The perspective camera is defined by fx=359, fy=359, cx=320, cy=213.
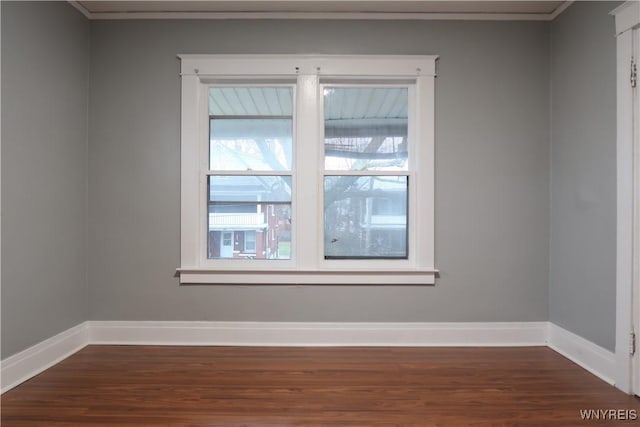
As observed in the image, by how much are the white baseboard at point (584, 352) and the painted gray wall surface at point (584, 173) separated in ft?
0.15

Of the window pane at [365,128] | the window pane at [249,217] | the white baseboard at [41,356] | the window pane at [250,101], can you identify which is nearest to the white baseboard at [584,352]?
the window pane at [365,128]

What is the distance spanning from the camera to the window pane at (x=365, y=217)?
2.91 metres

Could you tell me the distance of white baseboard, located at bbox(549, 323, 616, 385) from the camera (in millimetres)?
2250

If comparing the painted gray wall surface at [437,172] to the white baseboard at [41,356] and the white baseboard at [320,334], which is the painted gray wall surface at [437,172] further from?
the white baseboard at [41,356]

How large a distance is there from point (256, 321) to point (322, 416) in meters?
1.14

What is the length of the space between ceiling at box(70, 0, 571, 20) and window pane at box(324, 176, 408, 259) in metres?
1.28

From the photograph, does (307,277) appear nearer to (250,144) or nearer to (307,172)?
(307,172)

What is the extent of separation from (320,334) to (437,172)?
157 cm

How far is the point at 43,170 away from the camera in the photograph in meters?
2.38

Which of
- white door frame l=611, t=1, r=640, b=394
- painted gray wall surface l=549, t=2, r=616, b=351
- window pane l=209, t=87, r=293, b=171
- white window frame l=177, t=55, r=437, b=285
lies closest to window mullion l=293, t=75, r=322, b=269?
white window frame l=177, t=55, r=437, b=285

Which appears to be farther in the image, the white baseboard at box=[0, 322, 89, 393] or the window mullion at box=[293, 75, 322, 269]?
the window mullion at box=[293, 75, 322, 269]

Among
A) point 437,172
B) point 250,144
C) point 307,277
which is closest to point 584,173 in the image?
point 437,172

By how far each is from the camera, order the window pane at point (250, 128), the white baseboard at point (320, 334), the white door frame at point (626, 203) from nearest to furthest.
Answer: the white door frame at point (626, 203) → the white baseboard at point (320, 334) → the window pane at point (250, 128)

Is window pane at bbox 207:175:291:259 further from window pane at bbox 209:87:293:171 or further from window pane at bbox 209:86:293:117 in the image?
window pane at bbox 209:86:293:117
